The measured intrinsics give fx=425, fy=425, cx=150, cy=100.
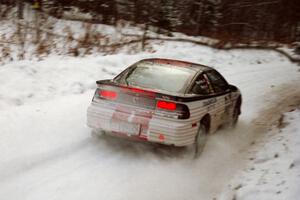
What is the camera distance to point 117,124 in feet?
21.4

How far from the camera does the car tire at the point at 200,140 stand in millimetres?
6918

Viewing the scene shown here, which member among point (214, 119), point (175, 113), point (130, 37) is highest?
point (175, 113)

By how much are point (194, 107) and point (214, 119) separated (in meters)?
1.14

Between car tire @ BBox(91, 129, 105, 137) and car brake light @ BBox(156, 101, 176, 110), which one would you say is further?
car tire @ BBox(91, 129, 105, 137)

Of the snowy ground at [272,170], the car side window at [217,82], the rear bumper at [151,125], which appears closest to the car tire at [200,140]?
the rear bumper at [151,125]

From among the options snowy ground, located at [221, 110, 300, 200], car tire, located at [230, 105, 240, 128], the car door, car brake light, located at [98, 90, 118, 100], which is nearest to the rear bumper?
car brake light, located at [98, 90, 118, 100]

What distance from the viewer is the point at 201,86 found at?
285 inches

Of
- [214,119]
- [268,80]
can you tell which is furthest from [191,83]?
[268,80]

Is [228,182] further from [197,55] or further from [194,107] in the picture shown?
[197,55]

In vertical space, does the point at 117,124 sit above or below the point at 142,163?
above

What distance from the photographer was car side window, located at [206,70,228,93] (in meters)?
7.79

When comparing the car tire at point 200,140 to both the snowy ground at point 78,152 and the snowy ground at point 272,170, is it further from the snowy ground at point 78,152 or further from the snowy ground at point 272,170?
the snowy ground at point 272,170

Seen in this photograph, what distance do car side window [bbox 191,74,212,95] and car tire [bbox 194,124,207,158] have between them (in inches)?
22.6

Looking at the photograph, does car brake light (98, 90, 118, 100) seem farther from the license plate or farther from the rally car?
the license plate
